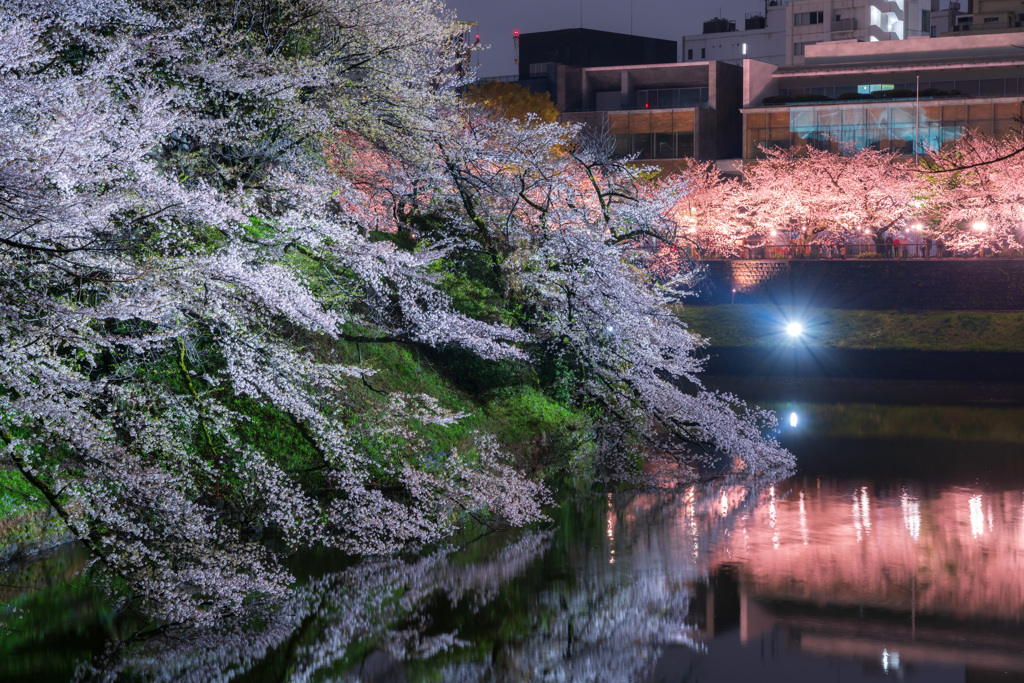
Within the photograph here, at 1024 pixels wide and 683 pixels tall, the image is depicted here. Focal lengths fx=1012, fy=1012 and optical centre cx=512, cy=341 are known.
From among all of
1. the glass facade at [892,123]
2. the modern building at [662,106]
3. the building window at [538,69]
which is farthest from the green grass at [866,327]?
the building window at [538,69]

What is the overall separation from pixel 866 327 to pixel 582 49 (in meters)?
54.7

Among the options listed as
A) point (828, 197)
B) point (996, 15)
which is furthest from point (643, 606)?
point (996, 15)

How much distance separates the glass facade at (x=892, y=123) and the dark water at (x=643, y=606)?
4969 centimetres

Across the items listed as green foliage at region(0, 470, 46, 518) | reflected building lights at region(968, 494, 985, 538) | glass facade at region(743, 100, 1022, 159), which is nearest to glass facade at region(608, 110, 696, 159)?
glass facade at region(743, 100, 1022, 159)

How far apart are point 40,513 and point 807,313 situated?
1576 inches

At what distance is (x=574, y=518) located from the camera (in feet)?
55.3

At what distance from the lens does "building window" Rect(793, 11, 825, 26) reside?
9219 cm

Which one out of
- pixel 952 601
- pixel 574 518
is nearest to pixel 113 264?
pixel 574 518

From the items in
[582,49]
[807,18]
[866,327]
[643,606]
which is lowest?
[866,327]

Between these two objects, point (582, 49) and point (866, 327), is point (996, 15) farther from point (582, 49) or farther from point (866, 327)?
point (866, 327)

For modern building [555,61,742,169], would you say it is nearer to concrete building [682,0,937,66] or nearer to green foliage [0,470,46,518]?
concrete building [682,0,937,66]

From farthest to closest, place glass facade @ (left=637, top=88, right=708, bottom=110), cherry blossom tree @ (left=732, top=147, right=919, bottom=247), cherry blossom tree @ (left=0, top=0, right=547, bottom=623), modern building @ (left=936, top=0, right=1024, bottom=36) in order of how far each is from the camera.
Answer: modern building @ (left=936, top=0, right=1024, bottom=36), glass facade @ (left=637, top=88, right=708, bottom=110), cherry blossom tree @ (left=732, top=147, right=919, bottom=247), cherry blossom tree @ (left=0, top=0, right=547, bottom=623)

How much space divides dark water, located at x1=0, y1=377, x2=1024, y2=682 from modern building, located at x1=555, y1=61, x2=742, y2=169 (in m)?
54.3

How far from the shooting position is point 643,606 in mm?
12555
